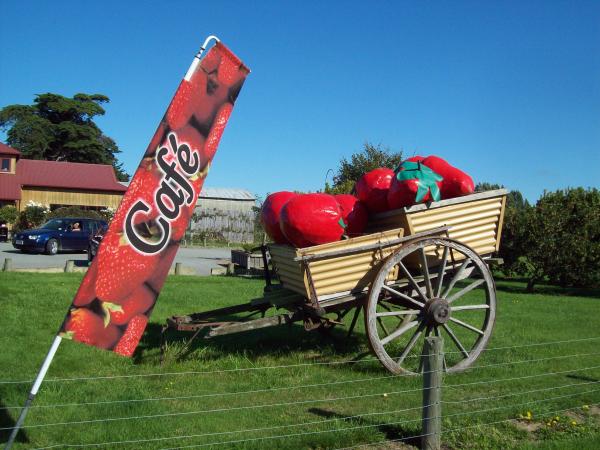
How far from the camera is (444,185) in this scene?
22.7 feet

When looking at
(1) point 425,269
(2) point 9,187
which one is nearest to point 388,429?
(1) point 425,269

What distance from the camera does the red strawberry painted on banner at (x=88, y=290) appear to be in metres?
3.83

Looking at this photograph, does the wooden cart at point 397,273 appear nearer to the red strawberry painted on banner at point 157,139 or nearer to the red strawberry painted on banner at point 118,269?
the red strawberry painted on banner at point 118,269

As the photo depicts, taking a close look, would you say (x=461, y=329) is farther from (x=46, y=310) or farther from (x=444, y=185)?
(x=46, y=310)

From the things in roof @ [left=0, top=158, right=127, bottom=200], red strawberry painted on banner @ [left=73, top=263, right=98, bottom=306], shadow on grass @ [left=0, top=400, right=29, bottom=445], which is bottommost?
shadow on grass @ [left=0, top=400, right=29, bottom=445]

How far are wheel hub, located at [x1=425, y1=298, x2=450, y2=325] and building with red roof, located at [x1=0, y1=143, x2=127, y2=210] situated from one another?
40565mm

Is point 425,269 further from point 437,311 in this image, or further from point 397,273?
point 437,311

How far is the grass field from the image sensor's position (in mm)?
4652

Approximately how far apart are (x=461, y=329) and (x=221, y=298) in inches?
197

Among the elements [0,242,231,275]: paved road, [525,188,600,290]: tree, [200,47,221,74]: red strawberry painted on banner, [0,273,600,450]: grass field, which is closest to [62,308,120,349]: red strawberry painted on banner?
[0,273,600,450]: grass field

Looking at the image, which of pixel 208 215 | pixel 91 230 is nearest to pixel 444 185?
pixel 91 230

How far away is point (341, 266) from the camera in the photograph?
6.21m

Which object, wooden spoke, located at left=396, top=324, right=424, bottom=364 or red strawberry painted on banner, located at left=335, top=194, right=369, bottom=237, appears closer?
wooden spoke, located at left=396, top=324, right=424, bottom=364

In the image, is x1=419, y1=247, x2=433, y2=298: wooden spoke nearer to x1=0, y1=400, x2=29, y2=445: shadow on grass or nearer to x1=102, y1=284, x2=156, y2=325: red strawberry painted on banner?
x1=102, y1=284, x2=156, y2=325: red strawberry painted on banner
